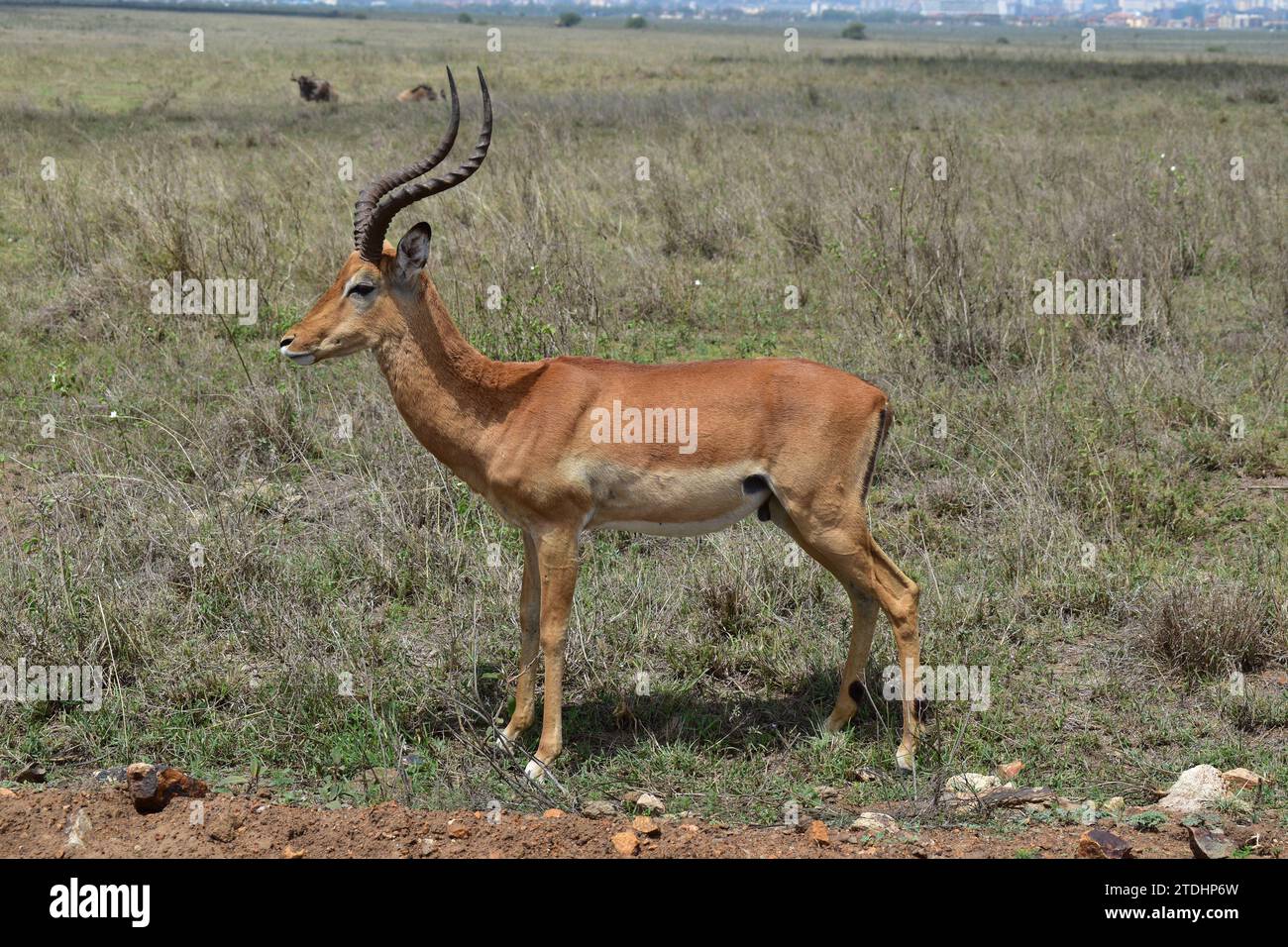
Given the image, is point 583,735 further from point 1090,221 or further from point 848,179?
point 848,179

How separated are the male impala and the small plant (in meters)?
0.92

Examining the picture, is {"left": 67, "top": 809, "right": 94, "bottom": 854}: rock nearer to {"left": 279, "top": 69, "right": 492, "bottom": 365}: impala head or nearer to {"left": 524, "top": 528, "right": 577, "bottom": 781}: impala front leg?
{"left": 524, "top": 528, "right": 577, "bottom": 781}: impala front leg

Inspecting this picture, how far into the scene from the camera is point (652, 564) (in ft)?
22.3

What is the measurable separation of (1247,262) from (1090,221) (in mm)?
1580

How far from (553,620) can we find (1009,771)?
1873mm

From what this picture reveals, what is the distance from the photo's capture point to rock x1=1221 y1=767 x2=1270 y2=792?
192 inches

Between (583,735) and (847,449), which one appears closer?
(847,449)

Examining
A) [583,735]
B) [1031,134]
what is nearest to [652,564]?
[583,735]

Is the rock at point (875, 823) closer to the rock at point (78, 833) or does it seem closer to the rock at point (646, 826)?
the rock at point (646, 826)

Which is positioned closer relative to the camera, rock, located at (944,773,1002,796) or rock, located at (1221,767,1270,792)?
rock, located at (1221,767,1270,792)

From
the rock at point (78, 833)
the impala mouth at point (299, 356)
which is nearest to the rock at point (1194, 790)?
the impala mouth at point (299, 356)

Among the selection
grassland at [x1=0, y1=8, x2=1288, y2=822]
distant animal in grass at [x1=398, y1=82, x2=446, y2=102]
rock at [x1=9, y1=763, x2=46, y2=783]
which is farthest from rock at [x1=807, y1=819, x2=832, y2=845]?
distant animal in grass at [x1=398, y1=82, x2=446, y2=102]

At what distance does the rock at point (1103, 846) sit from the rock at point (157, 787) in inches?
118

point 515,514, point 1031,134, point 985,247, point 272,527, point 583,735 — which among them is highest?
point 1031,134
